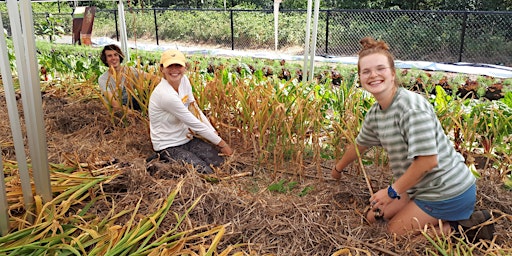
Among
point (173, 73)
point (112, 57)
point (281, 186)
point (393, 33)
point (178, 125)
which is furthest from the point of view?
point (393, 33)

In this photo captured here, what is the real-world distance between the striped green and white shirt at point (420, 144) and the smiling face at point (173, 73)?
4.35 feet

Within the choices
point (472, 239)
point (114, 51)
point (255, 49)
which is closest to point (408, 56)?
point (255, 49)

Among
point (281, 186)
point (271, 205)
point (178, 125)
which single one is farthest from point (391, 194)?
point (178, 125)

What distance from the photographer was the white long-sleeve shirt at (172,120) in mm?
2746

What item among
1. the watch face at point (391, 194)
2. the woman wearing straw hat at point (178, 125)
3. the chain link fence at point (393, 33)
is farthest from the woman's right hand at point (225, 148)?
the chain link fence at point (393, 33)

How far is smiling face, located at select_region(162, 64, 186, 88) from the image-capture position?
2.78 m

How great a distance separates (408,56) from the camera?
10.8 metres

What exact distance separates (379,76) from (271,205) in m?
0.84

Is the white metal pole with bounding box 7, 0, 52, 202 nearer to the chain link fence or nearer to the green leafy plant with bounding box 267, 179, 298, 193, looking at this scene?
the green leafy plant with bounding box 267, 179, 298, 193

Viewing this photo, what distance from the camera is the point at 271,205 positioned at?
2.23m

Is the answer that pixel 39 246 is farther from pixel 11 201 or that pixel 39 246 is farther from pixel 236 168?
pixel 236 168

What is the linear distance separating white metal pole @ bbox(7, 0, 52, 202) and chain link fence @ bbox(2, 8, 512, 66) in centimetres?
688

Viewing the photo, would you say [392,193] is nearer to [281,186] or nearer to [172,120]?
[281,186]

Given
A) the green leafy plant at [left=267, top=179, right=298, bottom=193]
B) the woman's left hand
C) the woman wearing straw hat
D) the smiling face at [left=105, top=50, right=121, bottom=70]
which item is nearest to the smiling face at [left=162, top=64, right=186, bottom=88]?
the woman wearing straw hat
